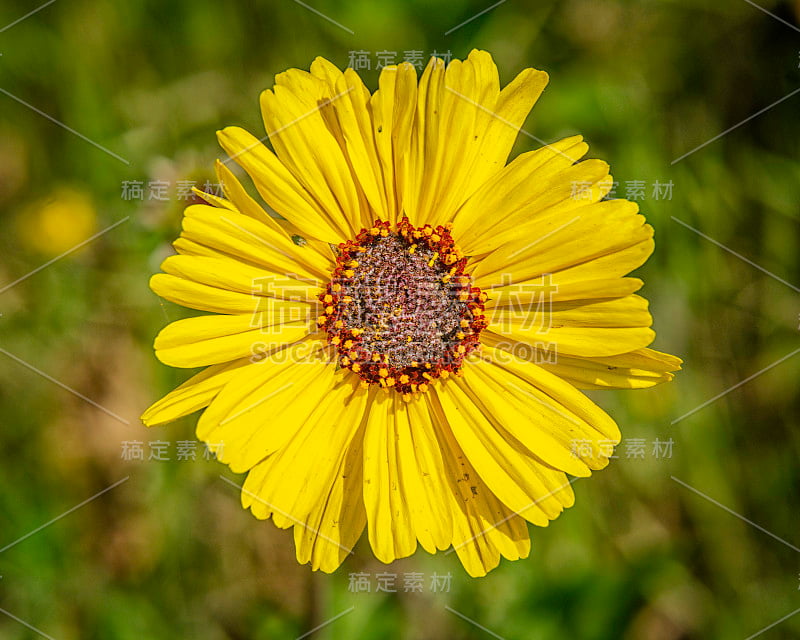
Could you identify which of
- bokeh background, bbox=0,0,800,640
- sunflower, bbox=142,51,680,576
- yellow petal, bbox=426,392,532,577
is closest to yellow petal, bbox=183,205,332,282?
sunflower, bbox=142,51,680,576

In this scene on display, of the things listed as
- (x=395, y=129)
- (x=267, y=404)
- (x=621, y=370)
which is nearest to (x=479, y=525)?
(x=621, y=370)

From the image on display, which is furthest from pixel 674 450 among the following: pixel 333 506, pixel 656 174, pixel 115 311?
pixel 115 311

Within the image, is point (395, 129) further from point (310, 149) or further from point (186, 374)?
point (186, 374)

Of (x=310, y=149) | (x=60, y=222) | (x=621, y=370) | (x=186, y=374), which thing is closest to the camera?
(x=310, y=149)

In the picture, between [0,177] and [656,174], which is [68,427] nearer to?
[0,177]

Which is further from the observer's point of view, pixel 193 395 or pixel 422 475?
pixel 422 475

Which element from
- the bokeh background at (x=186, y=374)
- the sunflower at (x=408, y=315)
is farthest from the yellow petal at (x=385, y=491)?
the bokeh background at (x=186, y=374)

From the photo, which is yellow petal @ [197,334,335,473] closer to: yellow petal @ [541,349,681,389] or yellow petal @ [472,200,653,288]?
yellow petal @ [472,200,653,288]
